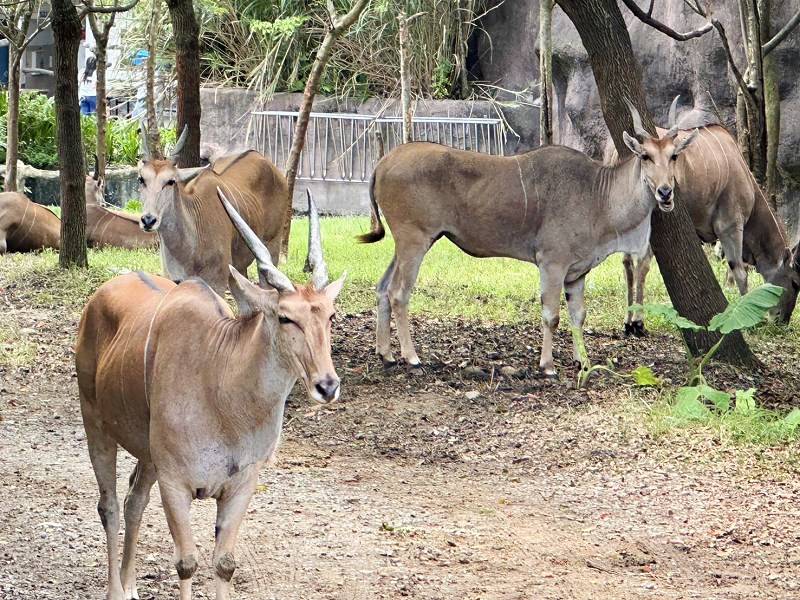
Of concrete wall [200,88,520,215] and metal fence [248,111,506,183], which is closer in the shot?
concrete wall [200,88,520,215]

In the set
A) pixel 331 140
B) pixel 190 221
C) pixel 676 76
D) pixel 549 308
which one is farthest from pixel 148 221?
pixel 331 140

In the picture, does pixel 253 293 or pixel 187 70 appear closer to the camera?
pixel 253 293

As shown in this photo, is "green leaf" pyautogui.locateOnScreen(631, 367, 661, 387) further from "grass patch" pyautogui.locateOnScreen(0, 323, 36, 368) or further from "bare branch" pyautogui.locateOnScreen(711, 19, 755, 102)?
"grass patch" pyautogui.locateOnScreen(0, 323, 36, 368)

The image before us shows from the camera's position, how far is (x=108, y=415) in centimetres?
392

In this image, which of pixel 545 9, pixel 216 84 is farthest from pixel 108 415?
pixel 216 84

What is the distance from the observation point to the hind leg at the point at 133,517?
3.92 m

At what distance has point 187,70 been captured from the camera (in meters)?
10.4

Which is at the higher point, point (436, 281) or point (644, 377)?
point (644, 377)

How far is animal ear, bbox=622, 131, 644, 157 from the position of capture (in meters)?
7.25

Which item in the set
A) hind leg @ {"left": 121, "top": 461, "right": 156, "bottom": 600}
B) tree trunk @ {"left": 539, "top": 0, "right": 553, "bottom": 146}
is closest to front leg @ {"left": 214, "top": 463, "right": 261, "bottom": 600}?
hind leg @ {"left": 121, "top": 461, "right": 156, "bottom": 600}

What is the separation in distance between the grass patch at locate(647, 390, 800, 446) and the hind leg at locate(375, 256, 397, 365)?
2.01 metres

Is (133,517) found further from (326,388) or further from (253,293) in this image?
(326,388)

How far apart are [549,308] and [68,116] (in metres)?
5.17

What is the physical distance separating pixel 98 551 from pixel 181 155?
20.5 ft
